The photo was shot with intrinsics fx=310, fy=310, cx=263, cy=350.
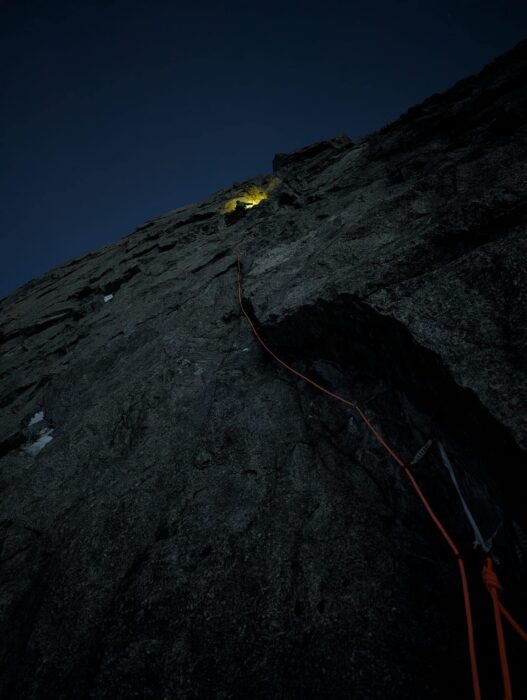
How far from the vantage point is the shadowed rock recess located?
3.03 metres

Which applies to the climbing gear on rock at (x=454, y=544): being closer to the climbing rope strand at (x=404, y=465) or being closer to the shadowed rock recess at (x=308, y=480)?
the climbing rope strand at (x=404, y=465)

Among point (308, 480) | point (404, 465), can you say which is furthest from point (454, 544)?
point (308, 480)

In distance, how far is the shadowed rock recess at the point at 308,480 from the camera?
3025 mm

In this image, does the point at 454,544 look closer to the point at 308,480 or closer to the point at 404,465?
the point at 404,465

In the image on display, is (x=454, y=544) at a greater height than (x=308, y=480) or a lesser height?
lesser

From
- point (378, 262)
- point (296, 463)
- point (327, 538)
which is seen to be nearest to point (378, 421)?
point (296, 463)

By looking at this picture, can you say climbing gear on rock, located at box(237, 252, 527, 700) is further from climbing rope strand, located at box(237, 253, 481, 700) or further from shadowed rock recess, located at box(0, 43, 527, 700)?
shadowed rock recess, located at box(0, 43, 527, 700)

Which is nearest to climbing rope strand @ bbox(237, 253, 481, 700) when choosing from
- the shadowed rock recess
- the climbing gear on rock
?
the climbing gear on rock

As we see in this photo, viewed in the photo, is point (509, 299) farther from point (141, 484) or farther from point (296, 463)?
point (141, 484)

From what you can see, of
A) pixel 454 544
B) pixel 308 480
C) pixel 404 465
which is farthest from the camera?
pixel 308 480

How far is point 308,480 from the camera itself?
4391 millimetres

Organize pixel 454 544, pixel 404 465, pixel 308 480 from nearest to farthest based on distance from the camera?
pixel 454 544 < pixel 404 465 < pixel 308 480

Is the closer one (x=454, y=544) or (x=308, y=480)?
(x=454, y=544)

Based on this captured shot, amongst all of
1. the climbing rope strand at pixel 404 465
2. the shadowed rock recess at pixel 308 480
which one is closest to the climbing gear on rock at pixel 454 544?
the climbing rope strand at pixel 404 465
